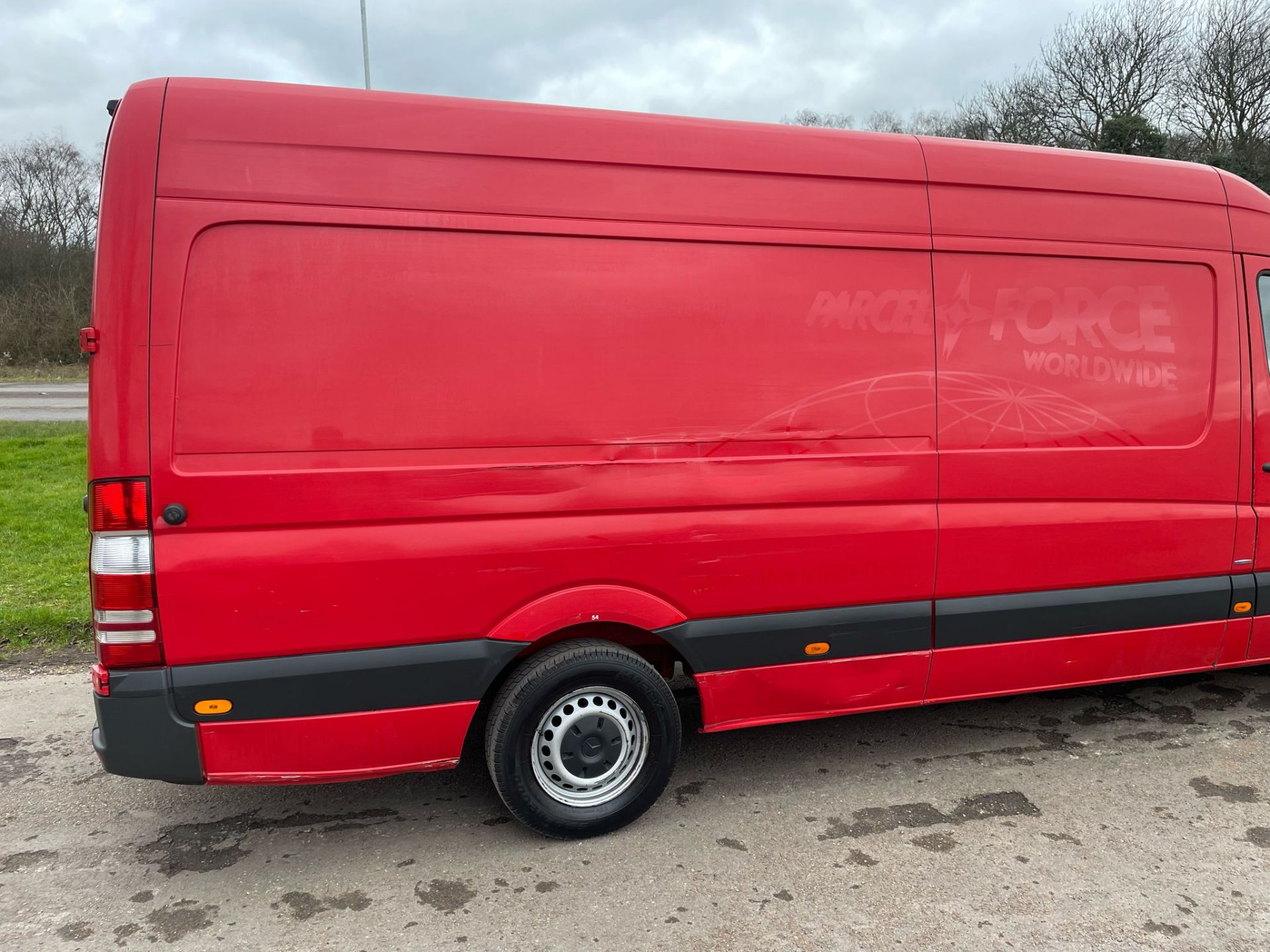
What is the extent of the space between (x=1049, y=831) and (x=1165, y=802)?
55 centimetres

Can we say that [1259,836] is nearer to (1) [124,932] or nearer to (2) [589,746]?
(2) [589,746]

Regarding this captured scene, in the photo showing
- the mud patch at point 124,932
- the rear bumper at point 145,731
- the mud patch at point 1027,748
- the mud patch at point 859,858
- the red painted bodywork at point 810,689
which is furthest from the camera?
the mud patch at point 1027,748

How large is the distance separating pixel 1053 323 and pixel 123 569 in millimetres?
3354

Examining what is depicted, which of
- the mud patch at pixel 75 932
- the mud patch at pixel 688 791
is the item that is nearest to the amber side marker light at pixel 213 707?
the mud patch at pixel 75 932

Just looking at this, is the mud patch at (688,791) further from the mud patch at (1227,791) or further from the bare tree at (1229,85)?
the bare tree at (1229,85)

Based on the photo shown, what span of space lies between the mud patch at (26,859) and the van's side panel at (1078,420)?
10.5 feet

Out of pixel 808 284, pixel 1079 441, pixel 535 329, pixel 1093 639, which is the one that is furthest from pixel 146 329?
pixel 1093 639

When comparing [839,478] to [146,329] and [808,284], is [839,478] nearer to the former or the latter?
[808,284]

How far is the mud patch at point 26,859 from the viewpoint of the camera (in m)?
2.95

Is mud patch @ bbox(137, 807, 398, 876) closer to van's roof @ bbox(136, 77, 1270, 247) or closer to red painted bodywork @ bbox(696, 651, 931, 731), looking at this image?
red painted bodywork @ bbox(696, 651, 931, 731)

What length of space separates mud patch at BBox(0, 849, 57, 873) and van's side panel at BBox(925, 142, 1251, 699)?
321cm

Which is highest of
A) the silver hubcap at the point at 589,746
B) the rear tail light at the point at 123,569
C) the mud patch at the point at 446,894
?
the rear tail light at the point at 123,569

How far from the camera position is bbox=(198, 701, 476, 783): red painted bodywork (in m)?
2.77

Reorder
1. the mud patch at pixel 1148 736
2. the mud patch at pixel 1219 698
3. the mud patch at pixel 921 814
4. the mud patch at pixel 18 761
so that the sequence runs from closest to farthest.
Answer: the mud patch at pixel 921 814 < the mud patch at pixel 18 761 < the mud patch at pixel 1148 736 < the mud patch at pixel 1219 698
